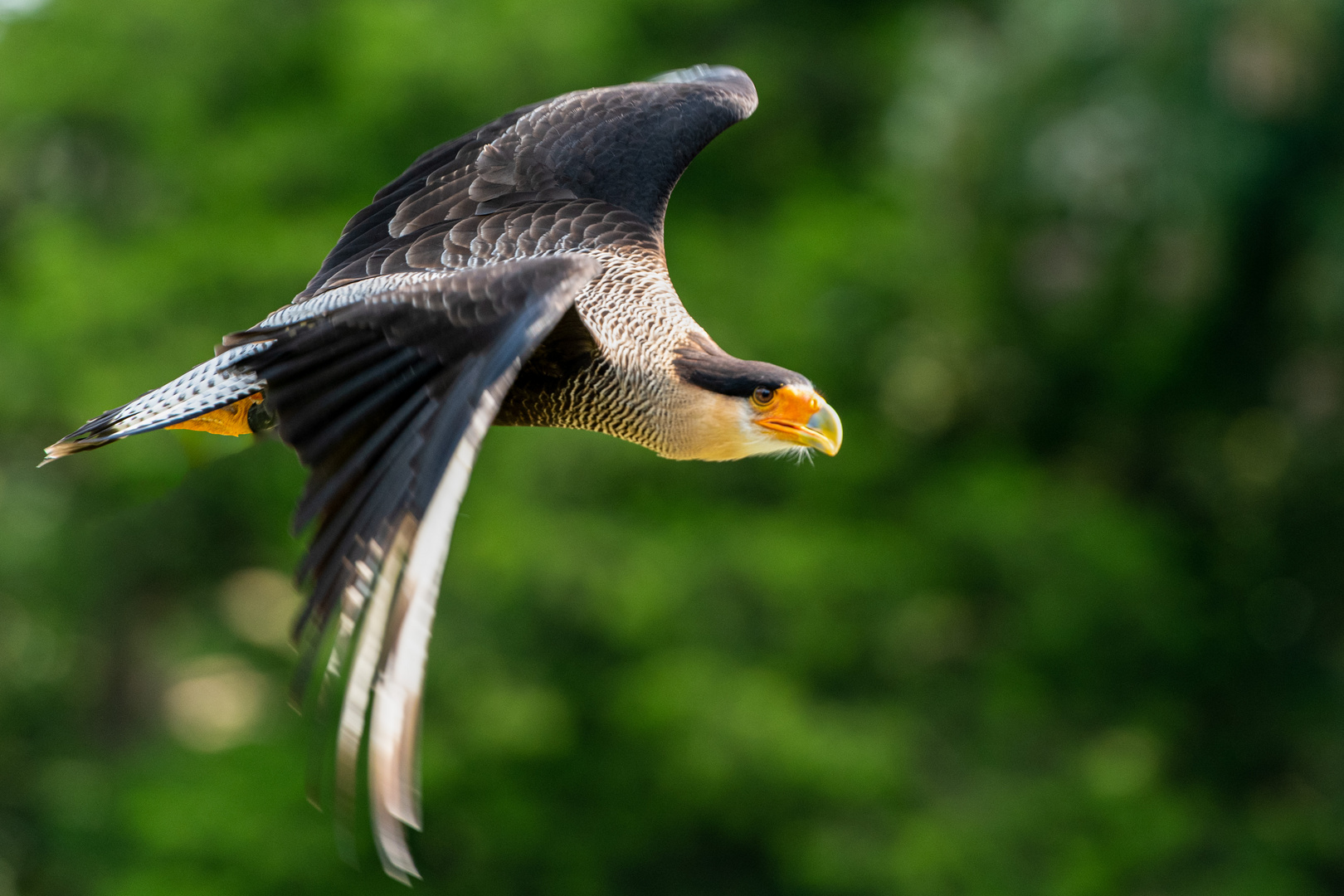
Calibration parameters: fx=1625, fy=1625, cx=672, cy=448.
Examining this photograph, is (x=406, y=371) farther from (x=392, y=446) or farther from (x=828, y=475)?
(x=828, y=475)

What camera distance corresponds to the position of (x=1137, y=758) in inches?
506

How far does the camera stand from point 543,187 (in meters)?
5.40

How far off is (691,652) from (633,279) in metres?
8.00

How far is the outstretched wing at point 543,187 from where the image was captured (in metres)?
4.93

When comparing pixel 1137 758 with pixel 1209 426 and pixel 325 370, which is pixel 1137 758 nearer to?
pixel 1209 426

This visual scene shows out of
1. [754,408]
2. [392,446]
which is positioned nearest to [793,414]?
[754,408]

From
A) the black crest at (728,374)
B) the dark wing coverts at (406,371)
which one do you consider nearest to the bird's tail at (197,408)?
the dark wing coverts at (406,371)

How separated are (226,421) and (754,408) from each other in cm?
159

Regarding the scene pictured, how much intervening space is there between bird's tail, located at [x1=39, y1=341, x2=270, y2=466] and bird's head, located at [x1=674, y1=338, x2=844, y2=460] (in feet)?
4.09

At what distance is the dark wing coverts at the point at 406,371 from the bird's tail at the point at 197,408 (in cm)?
16

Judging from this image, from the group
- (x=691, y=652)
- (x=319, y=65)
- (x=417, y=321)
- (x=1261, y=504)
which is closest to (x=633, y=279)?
(x=417, y=321)

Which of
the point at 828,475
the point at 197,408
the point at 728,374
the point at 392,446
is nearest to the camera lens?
the point at 392,446

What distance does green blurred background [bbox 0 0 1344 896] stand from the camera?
11.8 m

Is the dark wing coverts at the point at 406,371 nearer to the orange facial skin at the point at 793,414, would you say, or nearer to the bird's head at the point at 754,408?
the bird's head at the point at 754,408
